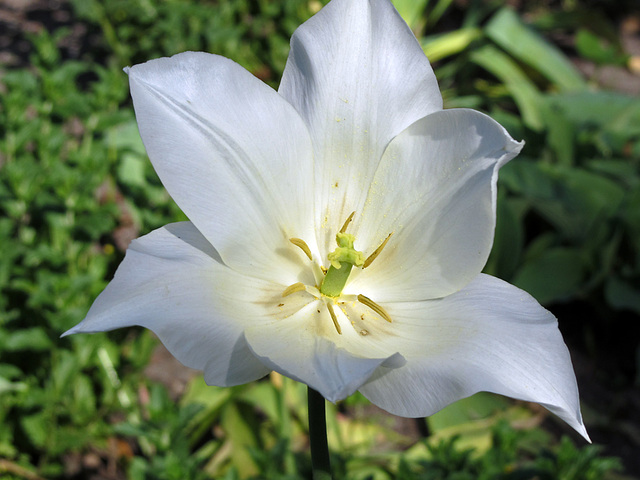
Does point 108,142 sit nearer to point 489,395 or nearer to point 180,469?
point 180,469

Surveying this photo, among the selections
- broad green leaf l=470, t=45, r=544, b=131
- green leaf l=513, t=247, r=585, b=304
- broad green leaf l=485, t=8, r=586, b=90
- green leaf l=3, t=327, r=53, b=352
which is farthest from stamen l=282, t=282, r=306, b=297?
broad green leaf l=485, t=8, r=586, b=90

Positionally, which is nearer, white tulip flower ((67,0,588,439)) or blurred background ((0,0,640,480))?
white tulip flower ((67,0,588,439))

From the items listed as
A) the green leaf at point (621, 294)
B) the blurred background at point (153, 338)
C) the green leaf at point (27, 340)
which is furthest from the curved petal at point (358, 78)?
the green leaf at point (621, 294)

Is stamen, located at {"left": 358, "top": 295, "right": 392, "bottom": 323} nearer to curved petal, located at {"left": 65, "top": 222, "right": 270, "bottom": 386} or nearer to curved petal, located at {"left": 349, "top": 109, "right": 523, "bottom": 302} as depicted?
curved petal, located at {"left": 349, "top": 109, "right": 523, "bottom": 302}

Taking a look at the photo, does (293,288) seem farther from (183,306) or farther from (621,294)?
(621,294)

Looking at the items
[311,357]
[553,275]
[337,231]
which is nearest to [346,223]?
[337,231]

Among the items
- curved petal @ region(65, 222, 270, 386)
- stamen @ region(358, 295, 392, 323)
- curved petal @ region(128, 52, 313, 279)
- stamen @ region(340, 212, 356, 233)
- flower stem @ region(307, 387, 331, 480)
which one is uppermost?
curved petal @ region(128, 52, 313, 279)
